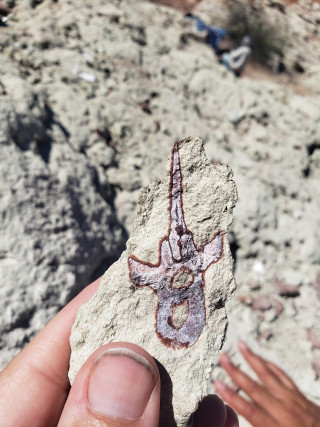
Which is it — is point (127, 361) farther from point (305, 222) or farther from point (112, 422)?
point (305, 222)

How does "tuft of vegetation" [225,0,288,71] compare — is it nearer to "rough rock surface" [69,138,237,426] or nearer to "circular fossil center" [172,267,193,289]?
"rough rock surface" [69,138,237,426]

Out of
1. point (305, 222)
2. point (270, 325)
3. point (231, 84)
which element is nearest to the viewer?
point (270, 325)

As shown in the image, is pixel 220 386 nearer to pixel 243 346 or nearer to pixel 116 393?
pixel 243 346

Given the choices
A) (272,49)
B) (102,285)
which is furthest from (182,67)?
(272,49)

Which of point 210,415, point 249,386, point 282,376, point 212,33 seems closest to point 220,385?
point 249,386

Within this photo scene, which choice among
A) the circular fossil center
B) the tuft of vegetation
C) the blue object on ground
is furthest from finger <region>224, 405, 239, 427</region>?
the tuft of vegetation

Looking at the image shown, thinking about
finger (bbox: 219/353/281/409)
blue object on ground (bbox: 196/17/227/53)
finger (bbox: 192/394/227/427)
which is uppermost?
blue object on ground (bbox: 196/17/227/53)

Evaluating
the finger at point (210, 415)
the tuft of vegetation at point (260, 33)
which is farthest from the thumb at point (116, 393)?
the tuft of vegetation at point (260, 33)
